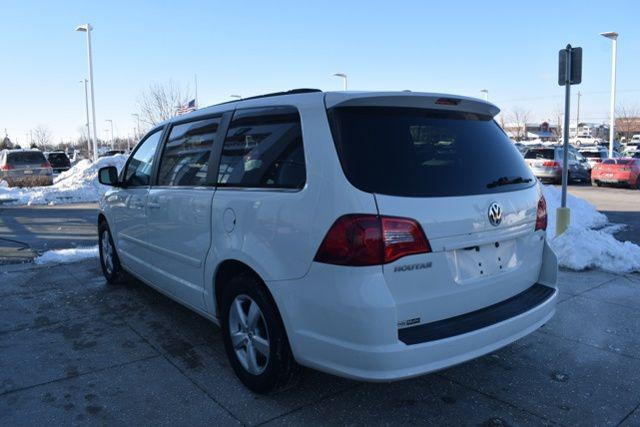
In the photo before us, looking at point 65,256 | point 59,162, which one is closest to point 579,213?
point 65,256

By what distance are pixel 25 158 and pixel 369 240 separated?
2196 cm

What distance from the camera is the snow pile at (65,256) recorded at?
746 centimetres

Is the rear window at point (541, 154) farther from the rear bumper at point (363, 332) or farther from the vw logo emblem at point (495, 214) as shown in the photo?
the rear bumper at point (363, 332)

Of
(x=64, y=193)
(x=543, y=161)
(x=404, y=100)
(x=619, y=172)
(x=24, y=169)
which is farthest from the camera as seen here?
(x=543, y=161)

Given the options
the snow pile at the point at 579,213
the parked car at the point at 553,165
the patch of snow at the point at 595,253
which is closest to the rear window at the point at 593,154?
the parked car at the point at 553,165

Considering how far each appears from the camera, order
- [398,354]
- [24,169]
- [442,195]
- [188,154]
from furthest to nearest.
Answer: [24,169] → [188,154] → [442,195] → [398,354]

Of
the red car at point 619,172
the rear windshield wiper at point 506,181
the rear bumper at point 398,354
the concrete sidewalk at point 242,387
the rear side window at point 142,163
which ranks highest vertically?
the rear side window at point 142,163

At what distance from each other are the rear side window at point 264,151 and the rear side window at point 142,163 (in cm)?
144

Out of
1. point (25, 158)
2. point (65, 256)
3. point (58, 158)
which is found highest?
point (58, 158)

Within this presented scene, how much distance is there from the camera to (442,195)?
9.49ft

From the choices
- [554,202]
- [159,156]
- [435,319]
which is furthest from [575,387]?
[554,202]

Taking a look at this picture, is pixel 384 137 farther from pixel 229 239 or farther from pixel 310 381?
pixel 310 381

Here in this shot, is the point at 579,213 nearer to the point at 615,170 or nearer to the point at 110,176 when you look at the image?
the point at 110,176

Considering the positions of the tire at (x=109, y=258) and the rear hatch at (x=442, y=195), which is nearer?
the rear hatch at (x=442, y=195)
